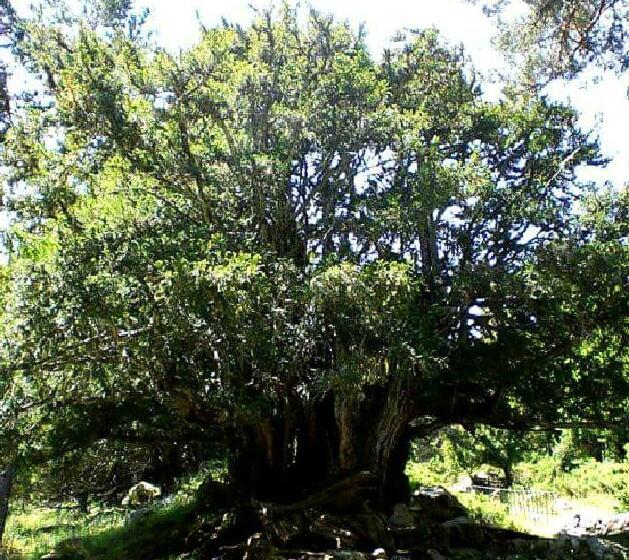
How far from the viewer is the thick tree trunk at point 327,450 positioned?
981 cm

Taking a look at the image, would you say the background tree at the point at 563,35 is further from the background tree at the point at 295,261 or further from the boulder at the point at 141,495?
the boulder at the point at 141,495

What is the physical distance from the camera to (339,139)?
30.7 ft

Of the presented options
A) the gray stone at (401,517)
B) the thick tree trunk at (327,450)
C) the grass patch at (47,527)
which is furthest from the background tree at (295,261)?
the grass patch at (47,527)

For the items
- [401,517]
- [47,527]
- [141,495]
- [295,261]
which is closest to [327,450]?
[401,517]

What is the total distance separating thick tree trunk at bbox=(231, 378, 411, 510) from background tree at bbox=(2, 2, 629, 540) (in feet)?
0.14

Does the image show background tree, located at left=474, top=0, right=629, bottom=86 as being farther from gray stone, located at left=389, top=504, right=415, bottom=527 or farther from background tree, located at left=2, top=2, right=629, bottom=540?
gray stone, located at left=389, top=504, right=415, bottom=527

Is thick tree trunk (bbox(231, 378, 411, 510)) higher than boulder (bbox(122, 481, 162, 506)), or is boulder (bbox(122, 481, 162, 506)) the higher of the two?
thick tree trunk (bbox(231, 378, 411, 510))

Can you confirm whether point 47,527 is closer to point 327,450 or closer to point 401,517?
point 327,450

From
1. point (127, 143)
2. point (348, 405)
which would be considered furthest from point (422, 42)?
point (348, 405)

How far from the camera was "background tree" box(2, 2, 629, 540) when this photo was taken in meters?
7.00

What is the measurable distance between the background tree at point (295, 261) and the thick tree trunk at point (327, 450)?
0.04 m

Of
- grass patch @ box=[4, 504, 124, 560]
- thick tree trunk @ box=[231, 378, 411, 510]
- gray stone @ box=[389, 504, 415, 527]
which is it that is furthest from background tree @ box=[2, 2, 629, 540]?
grass patch @ box=[4, 504, 124, 560]

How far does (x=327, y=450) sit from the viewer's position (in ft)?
33.8

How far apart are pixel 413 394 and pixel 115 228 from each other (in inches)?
222
